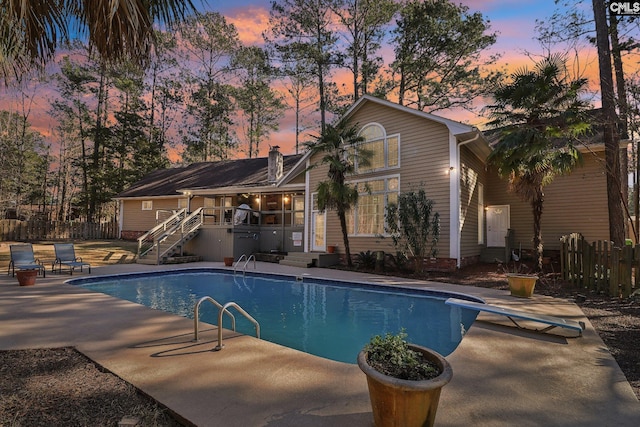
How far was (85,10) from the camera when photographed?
2496 mm

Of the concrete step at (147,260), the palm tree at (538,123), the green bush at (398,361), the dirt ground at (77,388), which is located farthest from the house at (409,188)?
the green bush at (398,361)

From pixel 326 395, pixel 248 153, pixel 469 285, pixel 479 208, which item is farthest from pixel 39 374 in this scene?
pixel 248 153

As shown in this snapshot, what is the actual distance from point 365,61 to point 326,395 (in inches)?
862

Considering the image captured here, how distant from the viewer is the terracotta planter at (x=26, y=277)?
7.92 metres

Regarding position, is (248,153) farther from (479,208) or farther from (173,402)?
(173,402)

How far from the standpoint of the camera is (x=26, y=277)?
799cm

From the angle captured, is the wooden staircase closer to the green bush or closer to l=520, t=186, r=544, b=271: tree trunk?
the green bush

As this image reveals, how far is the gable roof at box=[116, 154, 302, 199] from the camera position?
1975 centimetres

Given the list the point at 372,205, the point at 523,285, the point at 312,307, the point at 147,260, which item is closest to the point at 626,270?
the point at 523,285

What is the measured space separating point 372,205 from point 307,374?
10606 mm

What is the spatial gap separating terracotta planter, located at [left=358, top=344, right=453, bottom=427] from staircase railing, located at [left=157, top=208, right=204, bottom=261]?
1391 centimetres

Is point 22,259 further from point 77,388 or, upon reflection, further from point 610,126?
point 610,126

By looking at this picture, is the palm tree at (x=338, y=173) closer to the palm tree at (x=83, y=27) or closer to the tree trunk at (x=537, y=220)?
the tree trunk at (x=537, y=220)

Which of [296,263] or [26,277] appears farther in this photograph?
[296,263]
